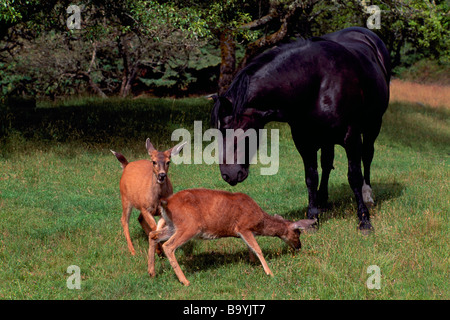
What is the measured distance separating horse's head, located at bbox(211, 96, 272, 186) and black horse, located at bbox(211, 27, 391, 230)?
0.4 inches

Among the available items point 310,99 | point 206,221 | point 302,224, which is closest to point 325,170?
point 310,99

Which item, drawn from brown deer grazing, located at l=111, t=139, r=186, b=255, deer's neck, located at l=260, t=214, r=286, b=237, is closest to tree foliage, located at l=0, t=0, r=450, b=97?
brown deer grazing, located at l=111, t=139, r=186, b=255

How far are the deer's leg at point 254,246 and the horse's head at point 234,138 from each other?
66 cm

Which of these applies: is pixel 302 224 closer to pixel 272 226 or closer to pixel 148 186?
pixel 272 226

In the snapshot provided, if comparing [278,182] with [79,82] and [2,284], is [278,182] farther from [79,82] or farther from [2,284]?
[79,82]

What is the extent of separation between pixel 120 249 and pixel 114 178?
465cm

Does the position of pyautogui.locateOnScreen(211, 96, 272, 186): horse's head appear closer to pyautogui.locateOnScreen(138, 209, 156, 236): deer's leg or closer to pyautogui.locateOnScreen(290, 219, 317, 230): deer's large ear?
pyautogui.locateOnScreen(290, 219, 317, 230): deer's large ear

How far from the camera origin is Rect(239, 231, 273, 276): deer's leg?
18.7 feet

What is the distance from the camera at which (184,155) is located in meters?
13.5

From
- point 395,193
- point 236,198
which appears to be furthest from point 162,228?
point 395,193

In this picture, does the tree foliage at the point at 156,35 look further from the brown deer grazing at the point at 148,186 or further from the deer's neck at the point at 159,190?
the deer's neck at the point at 159,190

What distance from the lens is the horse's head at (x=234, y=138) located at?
567 centimetres

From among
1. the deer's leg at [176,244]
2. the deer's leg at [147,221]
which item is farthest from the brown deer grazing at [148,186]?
the deer's leg at [176,244]

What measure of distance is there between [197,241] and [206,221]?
130cm
